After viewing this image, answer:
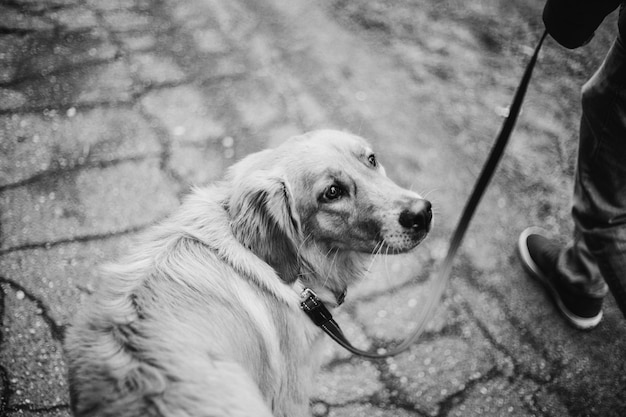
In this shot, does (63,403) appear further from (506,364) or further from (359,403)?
(506,364)

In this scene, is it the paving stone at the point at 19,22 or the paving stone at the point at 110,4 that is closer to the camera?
the paving stone at the point at 19,22

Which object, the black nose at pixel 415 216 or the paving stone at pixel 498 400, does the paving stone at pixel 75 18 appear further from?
the paving stone at pixel 498 400

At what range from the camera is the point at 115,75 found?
3521 millimetres

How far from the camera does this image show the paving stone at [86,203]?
2.69 m

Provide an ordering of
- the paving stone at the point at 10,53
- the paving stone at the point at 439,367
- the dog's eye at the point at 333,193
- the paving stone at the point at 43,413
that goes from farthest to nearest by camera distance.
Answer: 1. the paving stone at the point at 10,53
2. the paving stone at the point at 439,367
3. the paving stone at the point at 43,413
4. the dog's eye at the point at 333,193

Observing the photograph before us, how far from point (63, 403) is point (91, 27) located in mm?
3131

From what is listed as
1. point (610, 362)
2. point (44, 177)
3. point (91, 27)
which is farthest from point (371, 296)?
point (91, 27)

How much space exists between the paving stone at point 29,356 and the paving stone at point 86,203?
44cm

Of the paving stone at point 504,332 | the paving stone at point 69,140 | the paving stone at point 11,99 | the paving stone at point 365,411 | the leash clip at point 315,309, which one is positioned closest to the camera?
the leash clip at point 315,309

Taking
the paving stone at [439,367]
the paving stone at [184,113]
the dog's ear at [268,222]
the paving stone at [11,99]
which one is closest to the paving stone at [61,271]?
the paving stone at [184,113]

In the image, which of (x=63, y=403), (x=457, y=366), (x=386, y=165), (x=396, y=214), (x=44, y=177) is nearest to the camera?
(x=396, y=214)

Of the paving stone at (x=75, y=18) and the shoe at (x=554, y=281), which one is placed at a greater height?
the shoe at (x=554, y=281)

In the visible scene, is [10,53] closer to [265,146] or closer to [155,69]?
[155,69]

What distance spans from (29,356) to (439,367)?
2.17 m
